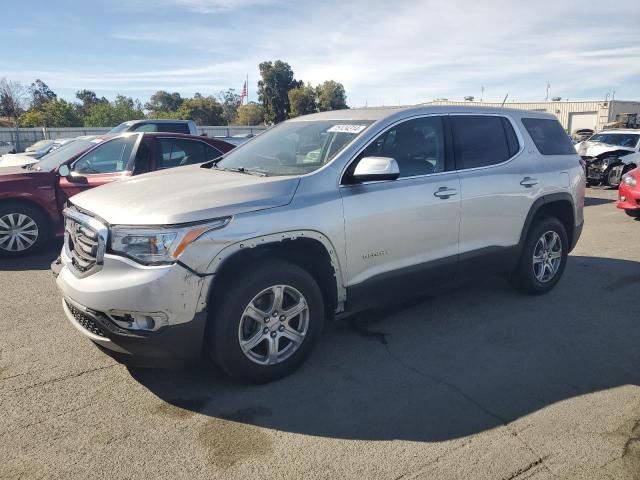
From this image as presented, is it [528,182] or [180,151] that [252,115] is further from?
[528,182]

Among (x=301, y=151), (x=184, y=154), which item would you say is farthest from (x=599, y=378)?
(x=184, y=154)

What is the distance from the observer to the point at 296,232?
132 inches

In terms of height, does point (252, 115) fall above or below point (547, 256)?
above

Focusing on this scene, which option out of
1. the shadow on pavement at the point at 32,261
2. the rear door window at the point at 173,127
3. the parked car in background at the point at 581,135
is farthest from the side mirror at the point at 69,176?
the parked car in background at the point at 581,135

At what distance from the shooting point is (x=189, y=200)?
10.5 ft

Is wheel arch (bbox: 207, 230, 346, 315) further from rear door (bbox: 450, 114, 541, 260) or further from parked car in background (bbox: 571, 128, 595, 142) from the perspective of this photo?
parked car in background (bbox: 571, 128, 595, 142)

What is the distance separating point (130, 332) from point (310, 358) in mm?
1413

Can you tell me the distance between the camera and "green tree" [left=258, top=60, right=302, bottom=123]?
188 feet

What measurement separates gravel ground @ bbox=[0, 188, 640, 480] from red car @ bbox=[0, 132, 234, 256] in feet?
7.95

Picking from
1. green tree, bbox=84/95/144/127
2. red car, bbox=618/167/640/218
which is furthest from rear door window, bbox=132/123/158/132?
green tree, bbox=84/95/144/127

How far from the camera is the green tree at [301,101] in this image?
5356 centimetres

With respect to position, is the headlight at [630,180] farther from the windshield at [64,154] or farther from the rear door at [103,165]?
the windshield at [64,154]

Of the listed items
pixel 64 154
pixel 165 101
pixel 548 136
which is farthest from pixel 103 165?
pixel 165 101

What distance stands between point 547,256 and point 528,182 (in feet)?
3.01
